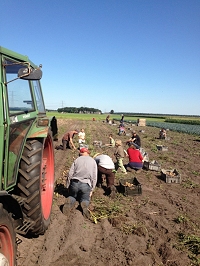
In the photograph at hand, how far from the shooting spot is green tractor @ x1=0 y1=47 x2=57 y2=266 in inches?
97.3

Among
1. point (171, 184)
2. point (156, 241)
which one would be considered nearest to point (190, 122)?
point (171, 184)

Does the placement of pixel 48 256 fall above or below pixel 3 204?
below

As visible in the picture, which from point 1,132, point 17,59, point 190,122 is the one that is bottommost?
point 190,122

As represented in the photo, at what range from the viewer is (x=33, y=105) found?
423cm

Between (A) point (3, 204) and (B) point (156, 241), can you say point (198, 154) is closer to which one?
(B) point (156, 241)

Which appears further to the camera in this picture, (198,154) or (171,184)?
(198,154)

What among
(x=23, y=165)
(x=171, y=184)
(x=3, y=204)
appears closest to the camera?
(x=3, y=204)

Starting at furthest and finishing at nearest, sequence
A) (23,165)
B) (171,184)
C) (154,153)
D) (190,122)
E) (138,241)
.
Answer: (190,122) < (154,153) < (171,184) < (138,241) < (23,165)

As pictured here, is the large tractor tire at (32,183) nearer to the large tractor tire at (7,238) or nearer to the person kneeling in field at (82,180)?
the large tractor tire at (7,238)

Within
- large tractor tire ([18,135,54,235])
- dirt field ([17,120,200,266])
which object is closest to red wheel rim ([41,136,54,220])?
dirt field ([17,120,200,266])

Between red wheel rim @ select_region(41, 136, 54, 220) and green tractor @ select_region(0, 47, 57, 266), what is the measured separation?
0.51 metres

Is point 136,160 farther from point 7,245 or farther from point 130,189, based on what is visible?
point 7,245

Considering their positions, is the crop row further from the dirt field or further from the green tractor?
the green tractor

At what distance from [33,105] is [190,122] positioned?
188 ft
